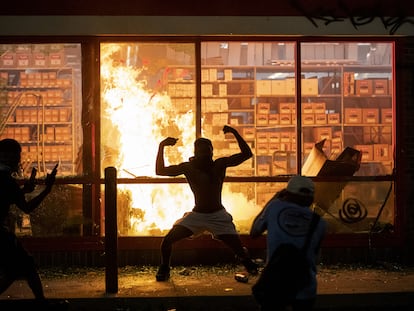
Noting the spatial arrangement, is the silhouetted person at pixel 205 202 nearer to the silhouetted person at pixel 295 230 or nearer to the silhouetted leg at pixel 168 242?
the silhouetted leg at pixel 168 242

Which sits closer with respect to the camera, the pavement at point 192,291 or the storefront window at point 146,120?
the pavement at point 192,291

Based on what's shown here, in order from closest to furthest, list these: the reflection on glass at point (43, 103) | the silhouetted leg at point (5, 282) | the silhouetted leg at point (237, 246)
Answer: the silhouetted leg at point (5, 282) → the silhouetted leg at point (237, 246) → the reflection on glass at point (43, 103)

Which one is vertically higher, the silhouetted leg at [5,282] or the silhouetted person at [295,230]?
the silhouetted person at [295,230]

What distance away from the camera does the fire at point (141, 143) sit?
32.8 feet

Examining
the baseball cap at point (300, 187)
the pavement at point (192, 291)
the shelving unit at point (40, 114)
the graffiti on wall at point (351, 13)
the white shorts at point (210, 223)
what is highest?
the graffiti on wall at point (351, 13)

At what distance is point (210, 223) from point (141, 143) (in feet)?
6.60

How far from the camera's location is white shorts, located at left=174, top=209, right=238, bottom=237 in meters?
8.71

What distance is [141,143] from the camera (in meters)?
10.2

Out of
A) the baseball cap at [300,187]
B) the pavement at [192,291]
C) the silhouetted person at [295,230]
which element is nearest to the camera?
the silhouetted person at [295,230]

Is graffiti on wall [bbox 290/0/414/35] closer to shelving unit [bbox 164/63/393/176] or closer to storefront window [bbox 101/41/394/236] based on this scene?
storefront window [bbox 101/41/394/236]

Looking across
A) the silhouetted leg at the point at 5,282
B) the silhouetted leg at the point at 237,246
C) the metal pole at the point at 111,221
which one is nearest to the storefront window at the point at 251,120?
the silhouetted leg at the point at 237,246

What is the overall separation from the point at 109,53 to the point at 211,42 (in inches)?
55.6

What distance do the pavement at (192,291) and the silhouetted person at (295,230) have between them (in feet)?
8.06

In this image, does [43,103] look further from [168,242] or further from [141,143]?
[168,242]
